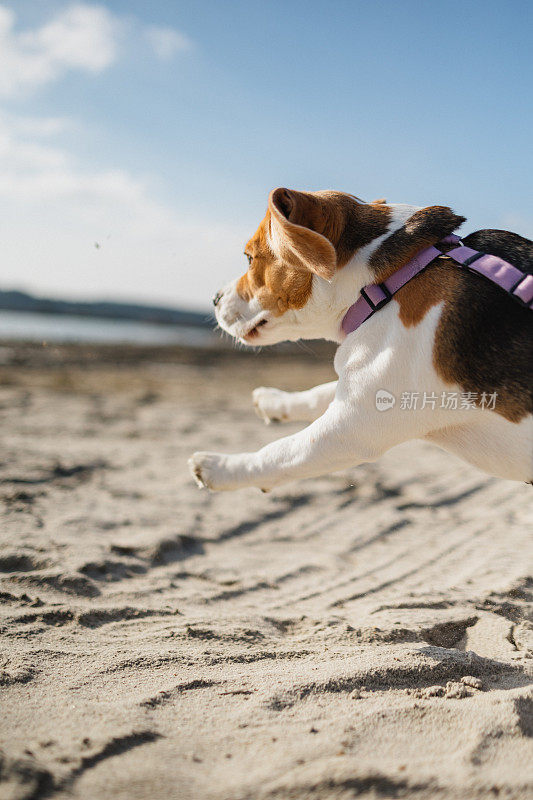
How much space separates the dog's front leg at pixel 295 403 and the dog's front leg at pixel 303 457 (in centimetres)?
63

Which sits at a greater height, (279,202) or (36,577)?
(279,202)

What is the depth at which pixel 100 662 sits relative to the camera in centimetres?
285

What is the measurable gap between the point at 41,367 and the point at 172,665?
41.5 ft

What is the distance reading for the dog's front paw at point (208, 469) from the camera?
10.6ft

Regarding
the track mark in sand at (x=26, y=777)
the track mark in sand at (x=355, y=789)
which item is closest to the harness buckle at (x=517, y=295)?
the track mark in sand at (x=355, y=789)

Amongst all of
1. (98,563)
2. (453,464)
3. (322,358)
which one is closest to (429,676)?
(98,563)

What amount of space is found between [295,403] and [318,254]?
1.08 metres

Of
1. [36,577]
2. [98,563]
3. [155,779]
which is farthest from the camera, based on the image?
[98,563]

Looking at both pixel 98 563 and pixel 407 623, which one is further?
pixel 98 563

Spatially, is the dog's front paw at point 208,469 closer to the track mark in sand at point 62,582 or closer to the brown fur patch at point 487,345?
the track mark in sand at point 62,582

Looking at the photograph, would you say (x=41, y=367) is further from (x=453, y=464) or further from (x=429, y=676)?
(x=429, y=676)

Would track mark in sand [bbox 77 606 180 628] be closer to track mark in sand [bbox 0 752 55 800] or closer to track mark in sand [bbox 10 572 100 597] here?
track mark in sand [bbox 10 572 100 597]

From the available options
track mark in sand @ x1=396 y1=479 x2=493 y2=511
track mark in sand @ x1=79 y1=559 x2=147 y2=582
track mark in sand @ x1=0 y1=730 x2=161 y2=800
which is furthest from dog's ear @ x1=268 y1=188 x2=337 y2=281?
track mark in sand @ x1=396 y1=479 x2=493 y2=511

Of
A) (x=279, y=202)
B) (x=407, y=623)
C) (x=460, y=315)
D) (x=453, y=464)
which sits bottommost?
(x=407, y=623)
